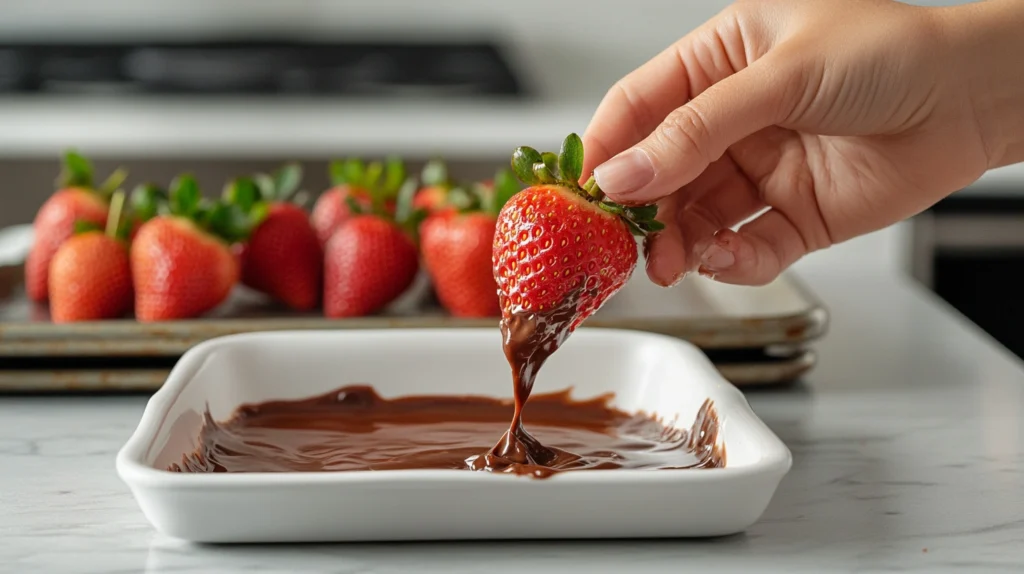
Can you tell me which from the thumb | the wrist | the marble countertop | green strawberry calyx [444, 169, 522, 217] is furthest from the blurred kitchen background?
the thumb

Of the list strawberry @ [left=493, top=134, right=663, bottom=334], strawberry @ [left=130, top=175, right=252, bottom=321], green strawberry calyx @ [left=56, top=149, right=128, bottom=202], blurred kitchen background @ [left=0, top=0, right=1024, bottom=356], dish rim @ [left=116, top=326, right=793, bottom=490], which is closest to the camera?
dish rim @ [left=116, top=326, right=793, bottom=490]

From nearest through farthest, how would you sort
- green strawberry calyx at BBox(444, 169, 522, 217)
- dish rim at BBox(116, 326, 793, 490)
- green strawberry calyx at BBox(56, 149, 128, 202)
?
dish rim at BBox(116, 326, 793, 490) → green strawberry calyx at BBox(444, 169, 522, 217) → green strawberry calyx at BBox(56, 149, 128, 202)

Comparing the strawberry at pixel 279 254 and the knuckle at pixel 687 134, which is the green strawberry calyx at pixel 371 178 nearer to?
the strawberry at pixel 279 254

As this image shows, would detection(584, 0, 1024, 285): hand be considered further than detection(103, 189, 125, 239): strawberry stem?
No

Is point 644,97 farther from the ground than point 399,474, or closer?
farther from the ground

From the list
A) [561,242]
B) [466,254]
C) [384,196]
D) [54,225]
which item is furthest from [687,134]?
[54,225]

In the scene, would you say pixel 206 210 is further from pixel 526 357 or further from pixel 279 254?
pixel 526 357

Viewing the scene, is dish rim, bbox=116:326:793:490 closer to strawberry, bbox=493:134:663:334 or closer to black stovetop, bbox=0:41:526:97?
strawberry, bbox=493:134:663:334
